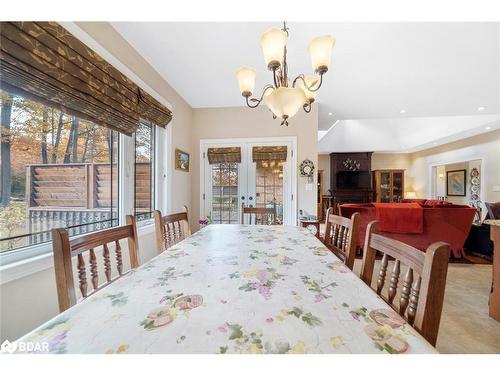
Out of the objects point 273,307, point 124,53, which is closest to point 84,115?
point 124,53

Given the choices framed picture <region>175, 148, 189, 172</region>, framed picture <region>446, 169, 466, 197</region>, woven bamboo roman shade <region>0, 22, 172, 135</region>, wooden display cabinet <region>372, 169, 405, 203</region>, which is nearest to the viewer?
woven bamboo roman shade <region>0, 22, 172, 135</region>

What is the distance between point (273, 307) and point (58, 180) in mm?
1732

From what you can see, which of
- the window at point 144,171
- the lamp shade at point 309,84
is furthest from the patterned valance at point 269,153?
the lamp shade at point 309,84

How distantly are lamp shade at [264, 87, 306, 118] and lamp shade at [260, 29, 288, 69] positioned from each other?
0.15 m

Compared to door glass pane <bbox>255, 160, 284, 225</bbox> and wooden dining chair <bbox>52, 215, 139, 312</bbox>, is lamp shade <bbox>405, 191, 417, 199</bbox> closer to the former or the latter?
door glass pane <bbox>255, 160, 284, 225</bbox>

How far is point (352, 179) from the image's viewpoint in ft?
23.7

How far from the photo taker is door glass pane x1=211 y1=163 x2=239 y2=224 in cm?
360

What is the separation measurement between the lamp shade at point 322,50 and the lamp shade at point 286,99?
0.18m

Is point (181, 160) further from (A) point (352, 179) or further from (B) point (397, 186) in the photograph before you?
(B) point (397, 186)

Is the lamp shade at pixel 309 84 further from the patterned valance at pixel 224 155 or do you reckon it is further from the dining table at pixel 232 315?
the patterned valance at pixel 224 155

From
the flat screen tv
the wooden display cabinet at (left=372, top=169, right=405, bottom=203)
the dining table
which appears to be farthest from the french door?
the wooden display cabinet at (left=372, top=169, right=405, bottom=203)

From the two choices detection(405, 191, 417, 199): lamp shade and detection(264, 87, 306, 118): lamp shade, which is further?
detection(405, 191, 417, 199): lamp shade

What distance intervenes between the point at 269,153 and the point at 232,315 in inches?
Result: 119

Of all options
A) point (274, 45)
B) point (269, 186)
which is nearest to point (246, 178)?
A: point (269, 186)
